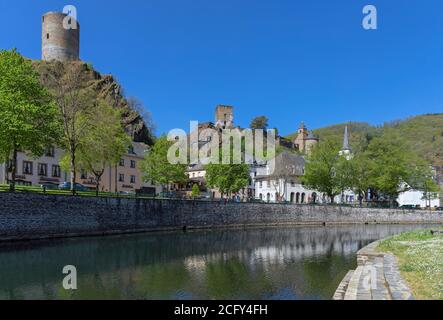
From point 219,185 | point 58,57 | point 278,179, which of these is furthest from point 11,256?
point 58,57

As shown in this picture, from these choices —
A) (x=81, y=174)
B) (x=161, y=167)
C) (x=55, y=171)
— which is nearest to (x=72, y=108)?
(x=55, y=171)

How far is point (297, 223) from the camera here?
70.1 metres

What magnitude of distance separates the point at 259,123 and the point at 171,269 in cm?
14499

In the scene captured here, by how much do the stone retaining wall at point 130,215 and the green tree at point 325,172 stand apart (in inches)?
257

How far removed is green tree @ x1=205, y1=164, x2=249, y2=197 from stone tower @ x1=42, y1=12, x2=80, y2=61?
169 ft

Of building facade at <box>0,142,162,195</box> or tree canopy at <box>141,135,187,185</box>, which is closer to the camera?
building facade at <box>0,142,162,195</box>

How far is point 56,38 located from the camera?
99.5 m

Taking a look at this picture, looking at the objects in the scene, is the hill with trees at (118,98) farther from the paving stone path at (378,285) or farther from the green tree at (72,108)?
the paving stone path at (378,285)

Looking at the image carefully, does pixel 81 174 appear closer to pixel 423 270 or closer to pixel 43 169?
pixel 43 169

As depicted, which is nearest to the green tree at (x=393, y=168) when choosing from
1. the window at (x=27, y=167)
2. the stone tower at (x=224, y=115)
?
the window at (x=27, y=167)

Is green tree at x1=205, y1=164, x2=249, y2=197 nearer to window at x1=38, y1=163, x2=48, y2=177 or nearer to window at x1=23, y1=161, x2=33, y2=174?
window at x1=38, y1=163, x2=48, y2=177

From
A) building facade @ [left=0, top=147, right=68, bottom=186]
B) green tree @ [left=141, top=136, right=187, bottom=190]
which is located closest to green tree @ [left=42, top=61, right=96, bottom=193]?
building facade @ [left=0, top=147, right=68, bottom=186]

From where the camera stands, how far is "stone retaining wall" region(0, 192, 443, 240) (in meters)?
35.5

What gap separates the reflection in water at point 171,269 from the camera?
18.2 m
